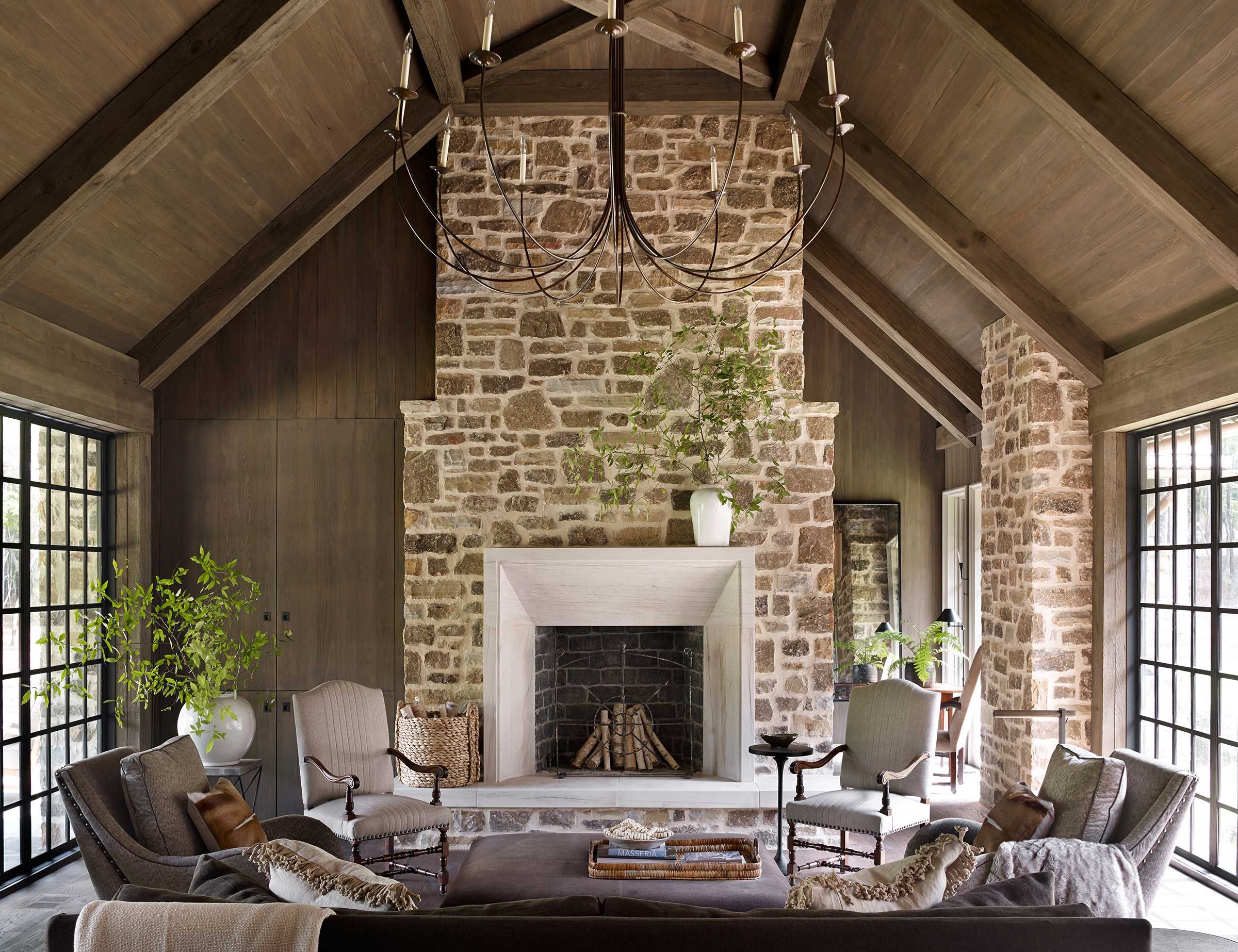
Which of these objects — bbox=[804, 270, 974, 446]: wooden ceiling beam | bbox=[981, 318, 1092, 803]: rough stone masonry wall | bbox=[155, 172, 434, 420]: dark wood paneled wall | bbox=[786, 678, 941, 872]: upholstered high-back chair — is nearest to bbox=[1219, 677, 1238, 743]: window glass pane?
bbox=[981, 318, 1092, 803]: rough stone masonry wall

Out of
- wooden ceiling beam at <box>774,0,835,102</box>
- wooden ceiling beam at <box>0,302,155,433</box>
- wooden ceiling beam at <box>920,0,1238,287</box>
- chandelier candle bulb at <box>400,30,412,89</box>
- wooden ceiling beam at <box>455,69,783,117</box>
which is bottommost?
wooden ceiling beam at <box>0,302,155,433</box>

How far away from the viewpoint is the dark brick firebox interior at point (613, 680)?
6.01 metres

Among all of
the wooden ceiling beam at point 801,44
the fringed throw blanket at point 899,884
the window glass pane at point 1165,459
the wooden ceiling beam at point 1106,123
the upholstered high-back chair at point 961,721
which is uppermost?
the wooden ceiling beam at point 801,44

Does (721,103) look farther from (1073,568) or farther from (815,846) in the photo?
(815,846)

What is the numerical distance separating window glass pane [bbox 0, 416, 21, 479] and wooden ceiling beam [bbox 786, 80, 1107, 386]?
4.27 meters

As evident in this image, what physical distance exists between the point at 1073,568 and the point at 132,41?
5.17 metres

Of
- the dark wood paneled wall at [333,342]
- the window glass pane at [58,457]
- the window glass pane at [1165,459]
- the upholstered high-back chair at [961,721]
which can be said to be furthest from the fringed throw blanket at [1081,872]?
the window glass pane at [58,457]

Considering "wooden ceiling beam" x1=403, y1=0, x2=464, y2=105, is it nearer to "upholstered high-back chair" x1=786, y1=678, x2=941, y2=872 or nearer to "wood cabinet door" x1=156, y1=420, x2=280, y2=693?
"wood cabinet door" x1=156, y1=420, x2=280, y2=693

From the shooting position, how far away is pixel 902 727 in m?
4.96

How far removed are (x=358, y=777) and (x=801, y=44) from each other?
422cm

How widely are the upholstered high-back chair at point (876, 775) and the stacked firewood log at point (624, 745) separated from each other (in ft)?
3.19

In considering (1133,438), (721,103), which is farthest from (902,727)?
(721,103)

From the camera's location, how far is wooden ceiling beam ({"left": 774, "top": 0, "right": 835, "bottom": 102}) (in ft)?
15.3

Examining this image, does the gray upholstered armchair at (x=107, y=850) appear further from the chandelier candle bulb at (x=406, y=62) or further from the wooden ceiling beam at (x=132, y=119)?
the chandelier candle bulb at (x=406, y=62)
